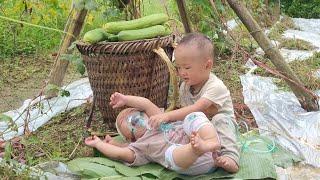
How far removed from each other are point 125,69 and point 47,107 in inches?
40.0

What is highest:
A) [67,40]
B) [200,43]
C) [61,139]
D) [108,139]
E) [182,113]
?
[200,43]

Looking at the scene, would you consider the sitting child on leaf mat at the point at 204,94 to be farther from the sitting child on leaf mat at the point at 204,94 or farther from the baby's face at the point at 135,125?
the baby's face at the point at 135,125

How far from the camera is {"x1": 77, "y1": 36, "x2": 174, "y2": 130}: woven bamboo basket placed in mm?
3580

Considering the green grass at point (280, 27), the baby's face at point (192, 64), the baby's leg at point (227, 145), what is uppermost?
the baby's face at point (192, 64)

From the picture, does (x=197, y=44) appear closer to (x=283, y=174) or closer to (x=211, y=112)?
(x=211, y=112)

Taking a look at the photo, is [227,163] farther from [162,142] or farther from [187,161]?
[162,142]

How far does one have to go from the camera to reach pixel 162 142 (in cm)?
306

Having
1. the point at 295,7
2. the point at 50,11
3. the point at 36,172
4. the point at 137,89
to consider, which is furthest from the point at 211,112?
the point at 295,7

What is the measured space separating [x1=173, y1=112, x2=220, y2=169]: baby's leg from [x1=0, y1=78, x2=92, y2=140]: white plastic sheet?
1371 millimetres

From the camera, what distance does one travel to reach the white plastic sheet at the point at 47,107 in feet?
13.2

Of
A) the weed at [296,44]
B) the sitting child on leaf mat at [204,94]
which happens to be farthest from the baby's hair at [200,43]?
the weed at [296,44]

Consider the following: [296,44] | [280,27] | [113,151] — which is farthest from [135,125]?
[280,27]

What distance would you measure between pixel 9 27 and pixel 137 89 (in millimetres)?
3132

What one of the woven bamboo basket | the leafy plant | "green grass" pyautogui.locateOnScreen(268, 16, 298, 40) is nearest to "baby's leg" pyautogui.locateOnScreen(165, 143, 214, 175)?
the woven bamboo basket
